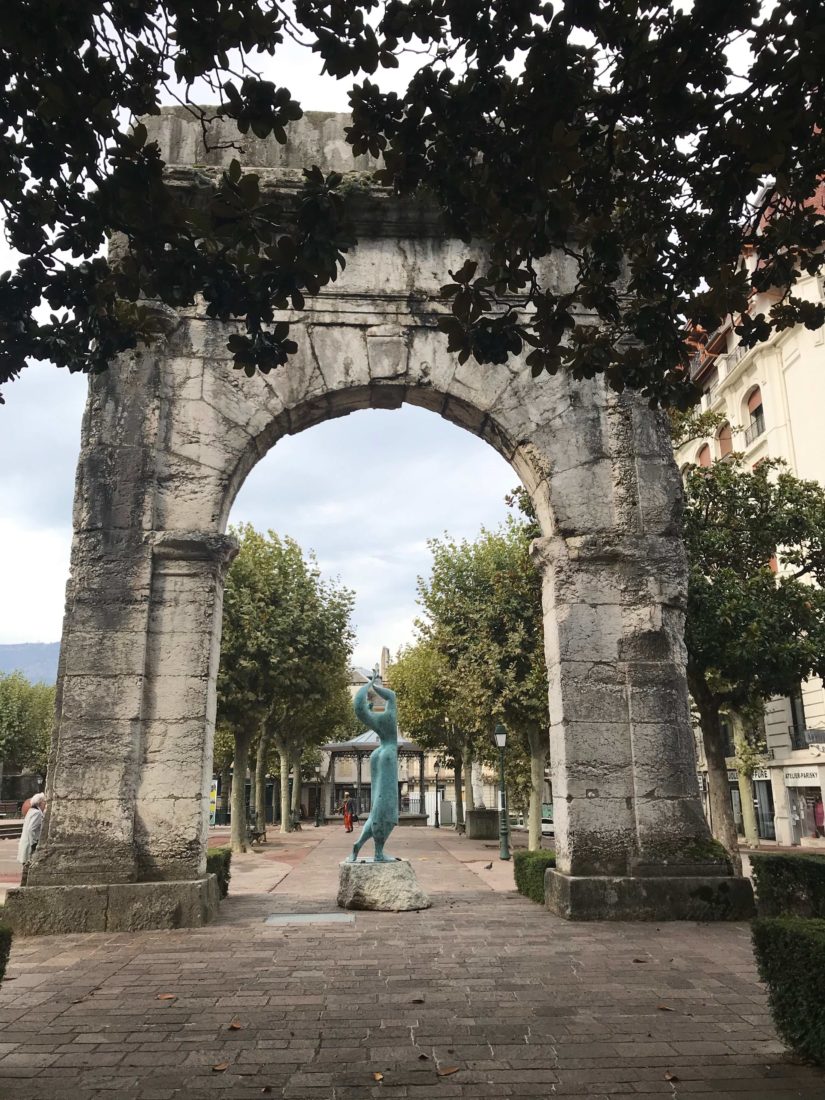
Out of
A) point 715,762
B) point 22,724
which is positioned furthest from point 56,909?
point 22,724

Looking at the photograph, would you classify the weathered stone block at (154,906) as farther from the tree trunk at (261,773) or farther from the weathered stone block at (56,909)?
the tree trunk at (261,773)

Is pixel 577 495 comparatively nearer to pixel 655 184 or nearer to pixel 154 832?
pixel 655 184

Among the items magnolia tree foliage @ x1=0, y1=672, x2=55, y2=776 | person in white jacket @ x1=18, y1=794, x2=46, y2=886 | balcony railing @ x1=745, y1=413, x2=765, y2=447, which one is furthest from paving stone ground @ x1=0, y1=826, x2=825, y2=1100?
magnolia tree foliage @ x1=0, y1=672, x2=55, y2=776

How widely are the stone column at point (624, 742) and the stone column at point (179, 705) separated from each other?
352cm

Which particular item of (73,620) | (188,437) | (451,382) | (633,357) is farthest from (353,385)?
(633,357)

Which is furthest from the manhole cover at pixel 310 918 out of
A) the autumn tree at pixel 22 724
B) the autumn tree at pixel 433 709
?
the autumn tree at pixel 22 724

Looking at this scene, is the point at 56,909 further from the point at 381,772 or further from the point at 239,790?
the point at 239,790

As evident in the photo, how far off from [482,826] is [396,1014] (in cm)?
A: 2311

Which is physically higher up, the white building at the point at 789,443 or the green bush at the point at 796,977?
the white building at the point at 789,443

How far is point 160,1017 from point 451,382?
663 centimetres

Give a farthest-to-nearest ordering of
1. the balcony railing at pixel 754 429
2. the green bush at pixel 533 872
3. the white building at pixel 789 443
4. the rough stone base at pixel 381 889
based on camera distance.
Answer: the balcony railing at pixel 754 429 → the white building at pixel 789 443 → the green bush at pixel 533 872 → the rough stone base at pixel 381 889

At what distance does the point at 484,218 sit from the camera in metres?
4.04

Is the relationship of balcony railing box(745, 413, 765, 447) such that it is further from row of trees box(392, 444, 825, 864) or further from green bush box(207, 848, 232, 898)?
green bush box(207, 848, 232, 898)

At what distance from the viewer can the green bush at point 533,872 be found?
899cm
